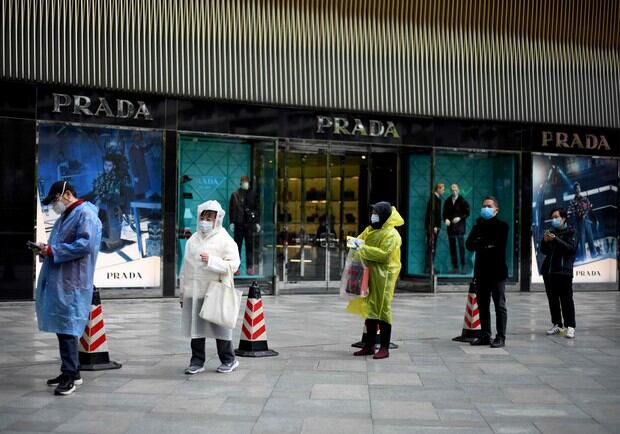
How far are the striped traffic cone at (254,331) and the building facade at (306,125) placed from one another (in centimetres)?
683

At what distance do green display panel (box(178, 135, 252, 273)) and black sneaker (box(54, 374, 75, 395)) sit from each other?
944cm

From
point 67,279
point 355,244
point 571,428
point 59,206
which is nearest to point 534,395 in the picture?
point 571,428

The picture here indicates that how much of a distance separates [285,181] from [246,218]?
44.5 inches

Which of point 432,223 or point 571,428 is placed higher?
point 432,223

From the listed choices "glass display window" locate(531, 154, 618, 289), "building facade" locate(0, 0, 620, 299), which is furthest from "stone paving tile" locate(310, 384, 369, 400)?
"glass display window" locate(531, 154, 618, 289)

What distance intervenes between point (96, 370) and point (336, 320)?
5.68 meters

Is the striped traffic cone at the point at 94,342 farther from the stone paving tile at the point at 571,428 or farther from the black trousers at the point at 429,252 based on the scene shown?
the black trousers at the point at 429,252

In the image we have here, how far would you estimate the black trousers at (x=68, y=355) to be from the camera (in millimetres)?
7824

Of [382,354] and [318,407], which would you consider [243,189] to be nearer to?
[382,354]

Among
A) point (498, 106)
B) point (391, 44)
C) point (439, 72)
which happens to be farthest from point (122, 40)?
point (498, 106)

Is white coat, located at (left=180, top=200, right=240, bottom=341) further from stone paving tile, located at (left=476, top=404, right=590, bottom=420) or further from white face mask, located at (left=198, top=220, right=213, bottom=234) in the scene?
stone paving tile, located at (left=476, top=404, right=590, bottom=420)

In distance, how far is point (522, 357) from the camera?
10.4 metres

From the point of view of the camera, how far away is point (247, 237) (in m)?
18.2

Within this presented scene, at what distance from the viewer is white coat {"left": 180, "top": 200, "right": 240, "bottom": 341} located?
28.9 ft
